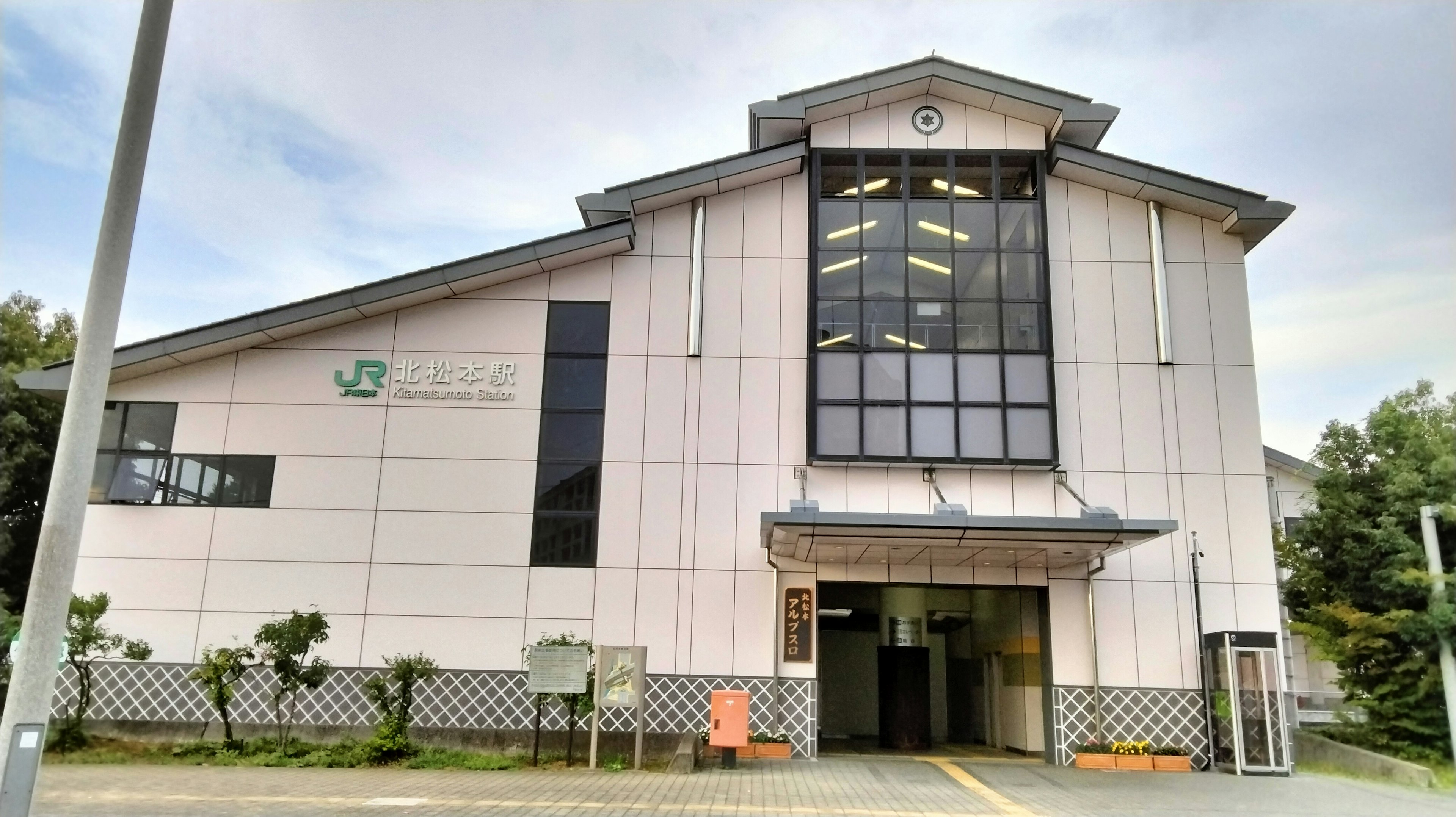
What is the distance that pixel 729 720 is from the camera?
48.7 ft

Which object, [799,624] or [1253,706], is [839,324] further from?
[1253,706]

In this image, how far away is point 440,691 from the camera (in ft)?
57.0

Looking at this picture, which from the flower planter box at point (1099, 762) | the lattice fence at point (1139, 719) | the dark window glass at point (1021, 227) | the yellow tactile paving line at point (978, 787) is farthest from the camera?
the dark window glass at point (1021, 227)

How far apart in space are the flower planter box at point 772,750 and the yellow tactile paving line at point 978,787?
2396mm

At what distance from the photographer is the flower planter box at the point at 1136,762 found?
16.5 metres

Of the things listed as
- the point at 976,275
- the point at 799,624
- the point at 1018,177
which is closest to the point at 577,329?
the point at 799,624

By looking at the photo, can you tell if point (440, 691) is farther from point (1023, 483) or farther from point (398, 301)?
point (1023, 483)

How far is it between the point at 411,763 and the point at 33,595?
357 inches

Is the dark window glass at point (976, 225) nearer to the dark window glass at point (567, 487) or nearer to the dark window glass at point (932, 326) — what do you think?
the dark window glass at point (932, 326)

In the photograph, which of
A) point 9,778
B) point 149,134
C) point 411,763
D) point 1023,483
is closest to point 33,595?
point 9,778

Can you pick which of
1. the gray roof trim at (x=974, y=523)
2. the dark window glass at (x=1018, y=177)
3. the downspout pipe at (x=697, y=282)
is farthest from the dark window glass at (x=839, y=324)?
the gray roof trim at (x=974, y=523)

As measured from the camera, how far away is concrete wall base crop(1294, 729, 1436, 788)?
13172 millimetres

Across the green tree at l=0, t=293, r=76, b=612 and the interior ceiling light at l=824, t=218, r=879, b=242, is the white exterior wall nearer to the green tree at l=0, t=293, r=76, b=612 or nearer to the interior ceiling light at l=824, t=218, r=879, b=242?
the interior ceiling light at l=824, t=218, r=879, b=242

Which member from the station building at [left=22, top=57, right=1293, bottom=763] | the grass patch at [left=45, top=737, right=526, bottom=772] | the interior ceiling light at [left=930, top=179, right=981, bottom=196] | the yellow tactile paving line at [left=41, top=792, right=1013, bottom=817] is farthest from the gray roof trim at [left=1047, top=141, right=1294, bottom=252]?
the grass patch at [left=45, top=737, right=526, bottom=772]
